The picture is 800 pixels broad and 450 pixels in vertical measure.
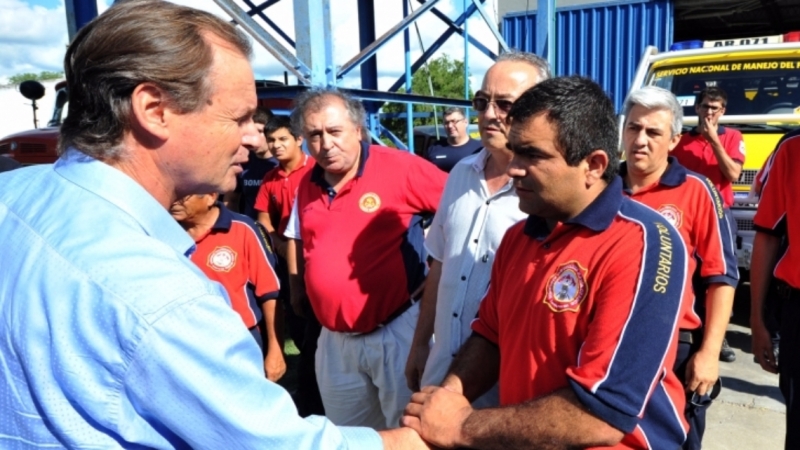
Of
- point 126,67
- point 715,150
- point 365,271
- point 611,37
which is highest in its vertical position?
point 611,37

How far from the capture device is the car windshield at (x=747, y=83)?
5778 mm

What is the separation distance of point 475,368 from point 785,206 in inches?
66.7

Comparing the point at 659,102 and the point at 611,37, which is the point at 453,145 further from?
the point at 659,102

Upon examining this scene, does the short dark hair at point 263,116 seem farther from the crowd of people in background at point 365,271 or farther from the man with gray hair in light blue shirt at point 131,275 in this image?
the man with gray hair in light blue shirt at point 131,275

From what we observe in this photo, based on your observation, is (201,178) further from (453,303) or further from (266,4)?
(266,4)

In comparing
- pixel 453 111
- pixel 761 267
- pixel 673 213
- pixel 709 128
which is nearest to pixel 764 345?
pixel 761 267

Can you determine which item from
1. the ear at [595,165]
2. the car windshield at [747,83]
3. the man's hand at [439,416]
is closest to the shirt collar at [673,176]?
the ear at [595,165]

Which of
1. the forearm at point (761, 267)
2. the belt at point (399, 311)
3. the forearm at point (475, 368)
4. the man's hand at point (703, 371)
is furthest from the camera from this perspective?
the belt at point (399, 311)

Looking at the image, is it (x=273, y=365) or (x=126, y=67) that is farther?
(x=273, y=365)

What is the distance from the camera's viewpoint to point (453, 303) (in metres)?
2.36

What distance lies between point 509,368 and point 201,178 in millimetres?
939

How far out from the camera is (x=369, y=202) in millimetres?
3021

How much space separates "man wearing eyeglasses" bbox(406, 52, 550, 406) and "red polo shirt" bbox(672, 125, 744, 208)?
2.85 m

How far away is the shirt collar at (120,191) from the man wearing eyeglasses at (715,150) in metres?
4.33
